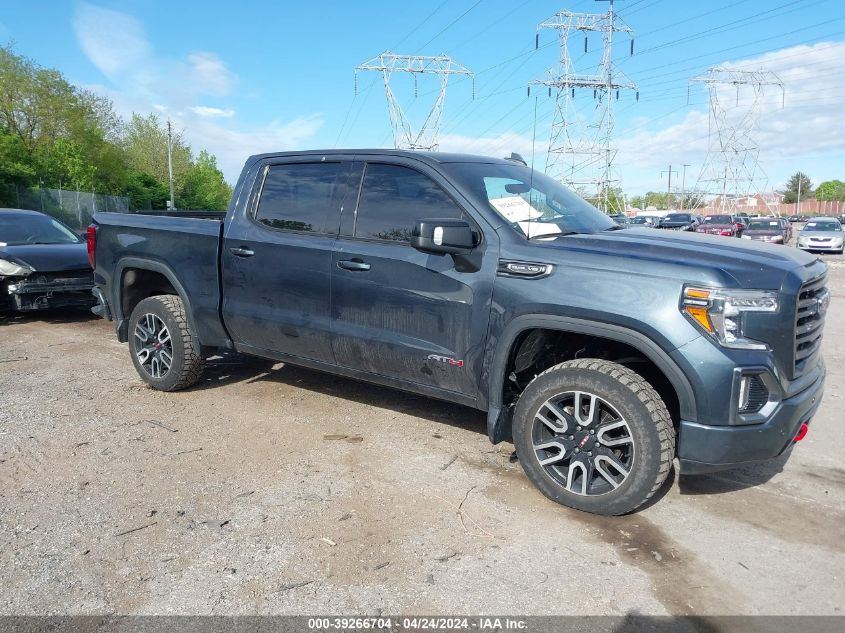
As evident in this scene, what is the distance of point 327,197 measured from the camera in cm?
451

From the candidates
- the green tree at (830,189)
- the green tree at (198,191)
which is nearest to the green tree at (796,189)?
the green tree at (830,189)

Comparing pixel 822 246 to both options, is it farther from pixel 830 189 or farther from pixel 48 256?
pixel 830 189

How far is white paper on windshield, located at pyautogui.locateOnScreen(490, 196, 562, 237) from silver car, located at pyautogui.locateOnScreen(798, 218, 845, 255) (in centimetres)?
2527

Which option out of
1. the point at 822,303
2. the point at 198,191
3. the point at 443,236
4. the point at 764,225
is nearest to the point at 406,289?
the point at 443,236

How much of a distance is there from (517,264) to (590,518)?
141 centimetres

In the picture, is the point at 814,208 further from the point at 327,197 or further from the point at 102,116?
the point at 327,197

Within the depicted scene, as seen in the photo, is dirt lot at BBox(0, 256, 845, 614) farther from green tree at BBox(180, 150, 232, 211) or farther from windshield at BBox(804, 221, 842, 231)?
green tree at BBox(180, 150, 232, 211)

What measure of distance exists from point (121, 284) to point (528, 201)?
3653 millimetres

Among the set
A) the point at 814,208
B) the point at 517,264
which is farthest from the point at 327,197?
the point at 814,208

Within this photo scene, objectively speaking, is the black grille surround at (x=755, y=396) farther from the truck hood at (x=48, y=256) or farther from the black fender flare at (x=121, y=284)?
the truck hood at (x=48, y=256)

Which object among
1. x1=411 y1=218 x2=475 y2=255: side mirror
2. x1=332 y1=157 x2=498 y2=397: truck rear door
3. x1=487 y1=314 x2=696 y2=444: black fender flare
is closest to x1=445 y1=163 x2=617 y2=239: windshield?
x1=332 y1=157 x2=498 y2=397: truck rear door

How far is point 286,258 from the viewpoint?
4.53 meters

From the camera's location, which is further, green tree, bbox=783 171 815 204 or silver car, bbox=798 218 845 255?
green tree, bbox=783 171 815 204

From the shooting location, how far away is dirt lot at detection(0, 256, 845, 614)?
2.74m
